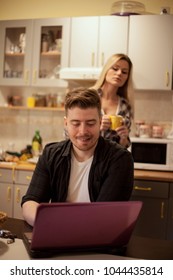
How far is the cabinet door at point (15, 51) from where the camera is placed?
3537 mm

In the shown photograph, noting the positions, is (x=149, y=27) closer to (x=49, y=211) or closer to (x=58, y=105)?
(x=58, y=105)

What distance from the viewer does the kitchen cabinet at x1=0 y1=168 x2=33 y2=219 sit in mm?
3236

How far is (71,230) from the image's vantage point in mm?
1035

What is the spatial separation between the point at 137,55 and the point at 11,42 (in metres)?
1.29

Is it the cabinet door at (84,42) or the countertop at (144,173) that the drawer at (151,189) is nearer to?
the countertop at (144,173)

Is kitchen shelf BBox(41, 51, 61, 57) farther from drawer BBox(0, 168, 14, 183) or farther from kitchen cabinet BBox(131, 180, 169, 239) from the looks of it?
kitchen cabinet BBox(131, 180, 169, 239)

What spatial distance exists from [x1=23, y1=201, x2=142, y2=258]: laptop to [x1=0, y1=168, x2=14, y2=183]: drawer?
2154 millimetres

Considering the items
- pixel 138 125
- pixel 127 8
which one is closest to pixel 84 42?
pixel 127 8

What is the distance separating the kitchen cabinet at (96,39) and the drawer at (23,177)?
1074 millimetres

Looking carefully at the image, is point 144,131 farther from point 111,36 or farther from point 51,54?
point 51,54
